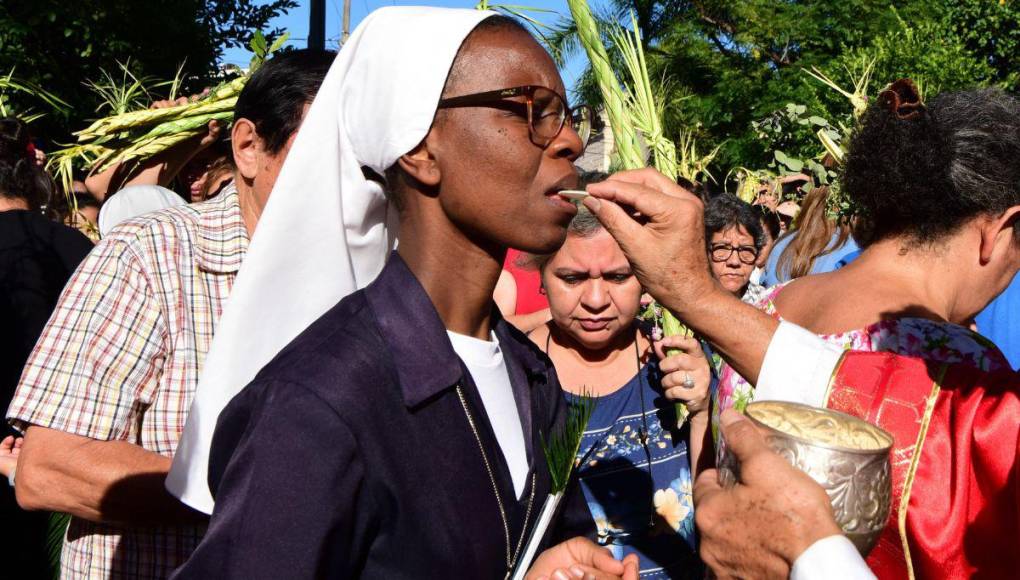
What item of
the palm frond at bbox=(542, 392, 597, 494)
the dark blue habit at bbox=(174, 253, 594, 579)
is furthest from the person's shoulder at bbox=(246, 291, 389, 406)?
the palm frond at bbox=(542, 392, 597, 494)

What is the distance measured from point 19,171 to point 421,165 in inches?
114

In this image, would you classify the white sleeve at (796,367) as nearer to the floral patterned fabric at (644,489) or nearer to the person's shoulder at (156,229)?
the floral patterned fabric at (644,489)

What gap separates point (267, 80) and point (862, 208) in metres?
1.86

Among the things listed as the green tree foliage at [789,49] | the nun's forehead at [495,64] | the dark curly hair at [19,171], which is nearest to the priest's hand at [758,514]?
the nun's forehead at [495,64]

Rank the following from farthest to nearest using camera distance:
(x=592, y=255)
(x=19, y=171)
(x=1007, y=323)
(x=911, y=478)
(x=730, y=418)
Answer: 1. (x=19, y=171)
2. (x=1007, y=323)
3. (x=592, y=255)
4. (x=911, y=478)
5. (x=730, y=418)

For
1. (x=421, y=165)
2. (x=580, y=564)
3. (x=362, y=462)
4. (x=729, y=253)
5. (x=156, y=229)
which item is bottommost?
(x=729, y=253)

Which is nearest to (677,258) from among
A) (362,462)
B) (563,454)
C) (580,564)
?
→ (563,454)

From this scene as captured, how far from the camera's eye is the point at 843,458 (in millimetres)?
1614

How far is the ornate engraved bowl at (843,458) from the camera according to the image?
162 cm

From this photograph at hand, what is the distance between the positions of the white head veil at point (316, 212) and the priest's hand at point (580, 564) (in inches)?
28.5

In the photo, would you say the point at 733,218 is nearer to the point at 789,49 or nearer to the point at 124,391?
the point at 124,391

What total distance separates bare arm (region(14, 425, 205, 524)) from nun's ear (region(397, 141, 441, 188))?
3.22ft

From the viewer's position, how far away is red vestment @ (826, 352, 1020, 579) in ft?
6.45

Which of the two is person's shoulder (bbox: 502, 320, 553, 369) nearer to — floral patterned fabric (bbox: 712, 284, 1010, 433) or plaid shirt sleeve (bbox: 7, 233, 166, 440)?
floral patterned fabric (bbox: 712, 284, 1010, 433)
